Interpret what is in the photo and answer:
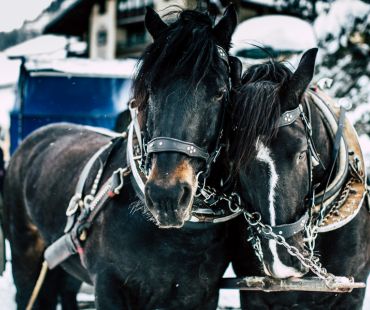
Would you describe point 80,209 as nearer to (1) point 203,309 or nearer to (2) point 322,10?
(1) point 203,309

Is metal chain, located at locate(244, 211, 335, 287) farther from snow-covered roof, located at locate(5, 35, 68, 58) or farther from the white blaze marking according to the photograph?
snow-covered roof, located at locate(5, 35, 68, 58)

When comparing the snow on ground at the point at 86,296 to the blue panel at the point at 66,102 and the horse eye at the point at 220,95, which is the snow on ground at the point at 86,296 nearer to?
the blue panel at the point at 66,102

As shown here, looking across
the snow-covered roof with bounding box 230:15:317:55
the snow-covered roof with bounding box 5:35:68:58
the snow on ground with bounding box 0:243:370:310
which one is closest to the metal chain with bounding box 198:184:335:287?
the snow on ground with bounding box 0:243:370:310

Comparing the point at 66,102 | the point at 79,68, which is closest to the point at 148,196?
the point at 66,102

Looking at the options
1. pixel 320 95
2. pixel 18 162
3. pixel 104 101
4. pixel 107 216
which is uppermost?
pixel 320 95

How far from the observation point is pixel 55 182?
397cm

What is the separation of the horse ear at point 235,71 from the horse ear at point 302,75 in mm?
236

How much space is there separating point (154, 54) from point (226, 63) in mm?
317

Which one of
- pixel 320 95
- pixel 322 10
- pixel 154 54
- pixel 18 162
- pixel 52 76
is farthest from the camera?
pixel 322 10

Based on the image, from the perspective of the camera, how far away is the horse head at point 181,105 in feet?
7.66

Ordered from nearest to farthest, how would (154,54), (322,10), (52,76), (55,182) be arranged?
(154,54) → (55,182) → (52,76) → (322,10)

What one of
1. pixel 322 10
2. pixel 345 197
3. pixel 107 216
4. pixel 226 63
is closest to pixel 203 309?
pixel 107 216

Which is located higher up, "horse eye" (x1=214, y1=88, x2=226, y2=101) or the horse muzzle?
"horse eye" (x1=214, y1=88, x2=226, y2=101)

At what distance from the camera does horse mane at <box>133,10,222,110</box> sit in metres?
2.53
